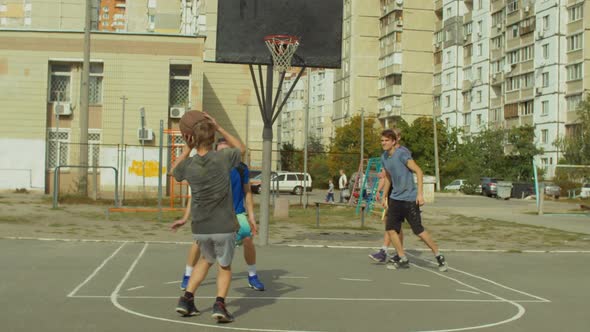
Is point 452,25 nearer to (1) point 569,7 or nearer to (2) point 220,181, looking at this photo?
(1) point 569,7

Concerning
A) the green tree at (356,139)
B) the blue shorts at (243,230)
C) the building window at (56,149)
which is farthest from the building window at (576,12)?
the blue shorts at (243,230)

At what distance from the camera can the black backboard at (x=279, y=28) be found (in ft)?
47.1

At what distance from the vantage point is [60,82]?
39406 mm

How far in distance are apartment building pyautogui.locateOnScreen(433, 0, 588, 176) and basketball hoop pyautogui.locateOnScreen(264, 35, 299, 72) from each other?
151 ft

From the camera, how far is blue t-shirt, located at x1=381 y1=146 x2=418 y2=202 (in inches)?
441

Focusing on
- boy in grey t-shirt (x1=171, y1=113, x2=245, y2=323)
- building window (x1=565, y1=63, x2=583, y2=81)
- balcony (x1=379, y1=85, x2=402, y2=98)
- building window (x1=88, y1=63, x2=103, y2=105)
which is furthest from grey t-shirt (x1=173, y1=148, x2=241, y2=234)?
balcony (x1=379, y1=85, x2=402, y2=98)

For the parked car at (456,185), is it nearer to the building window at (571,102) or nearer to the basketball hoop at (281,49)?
the building window at (571,102)

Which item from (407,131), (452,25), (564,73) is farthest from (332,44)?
(452,25)

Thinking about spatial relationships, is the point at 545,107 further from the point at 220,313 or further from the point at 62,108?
the point at 220,313

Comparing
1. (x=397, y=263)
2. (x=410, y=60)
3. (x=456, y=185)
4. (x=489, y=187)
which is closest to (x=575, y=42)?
(x=456, y=185)

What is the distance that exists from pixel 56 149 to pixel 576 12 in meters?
44.9

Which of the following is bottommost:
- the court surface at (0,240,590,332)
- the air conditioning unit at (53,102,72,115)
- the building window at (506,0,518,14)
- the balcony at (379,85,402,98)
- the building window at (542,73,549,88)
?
the court surface at (0,240,590,332)

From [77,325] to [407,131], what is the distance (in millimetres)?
71181

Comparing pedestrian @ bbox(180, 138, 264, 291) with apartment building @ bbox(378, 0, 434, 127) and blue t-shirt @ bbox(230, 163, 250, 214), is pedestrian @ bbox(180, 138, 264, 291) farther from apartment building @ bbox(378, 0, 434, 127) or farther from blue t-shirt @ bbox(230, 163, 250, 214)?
apartment building @ bbox(378, 0, 434, 127)
